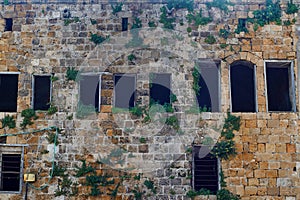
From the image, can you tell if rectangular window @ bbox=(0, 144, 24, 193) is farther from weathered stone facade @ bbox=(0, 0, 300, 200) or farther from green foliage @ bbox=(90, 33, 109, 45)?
green foliage @ bbox=(90, 33, 109, 45)

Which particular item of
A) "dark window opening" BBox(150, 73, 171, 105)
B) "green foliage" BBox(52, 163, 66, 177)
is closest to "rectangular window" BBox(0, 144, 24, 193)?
"green foliage" BBox(52, 163, 66, 177)

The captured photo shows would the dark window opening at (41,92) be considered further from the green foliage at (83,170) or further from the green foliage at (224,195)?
the green foliage at (224,195)

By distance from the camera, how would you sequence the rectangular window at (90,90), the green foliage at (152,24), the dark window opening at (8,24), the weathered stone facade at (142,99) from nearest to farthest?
the weathered stone facade at (142,99)
the rectangular window at (90,90)
the green foliage at (152,24)
the dark window opening at (8,24)

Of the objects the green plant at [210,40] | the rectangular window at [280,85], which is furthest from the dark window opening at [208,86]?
the rectangular window at [280,85]

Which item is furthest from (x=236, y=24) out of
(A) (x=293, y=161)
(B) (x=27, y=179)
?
(B) (x=27, y=179)

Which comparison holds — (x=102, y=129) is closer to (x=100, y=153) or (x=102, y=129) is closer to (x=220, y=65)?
(x=100, y=153)

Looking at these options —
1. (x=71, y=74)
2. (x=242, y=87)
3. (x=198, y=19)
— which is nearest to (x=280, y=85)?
(x=242, y=87)
